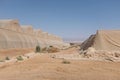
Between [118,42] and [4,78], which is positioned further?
[118,42]

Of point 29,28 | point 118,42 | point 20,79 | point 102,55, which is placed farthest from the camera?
point 29,28

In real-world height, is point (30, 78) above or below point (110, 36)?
below

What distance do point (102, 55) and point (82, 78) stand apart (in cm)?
692

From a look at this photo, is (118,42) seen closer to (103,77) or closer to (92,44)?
(92,44)

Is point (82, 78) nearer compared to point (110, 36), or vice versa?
point (82, 78)

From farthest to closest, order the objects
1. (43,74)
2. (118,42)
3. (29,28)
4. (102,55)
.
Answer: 1. (29,28)
2. (118,42)
3. (102,55)
4. (43,74)

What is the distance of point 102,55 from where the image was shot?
43.8 ft

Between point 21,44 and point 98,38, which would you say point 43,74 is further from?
point 21,44

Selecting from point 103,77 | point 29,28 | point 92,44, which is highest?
point 29,28

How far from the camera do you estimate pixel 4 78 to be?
22.8 feet

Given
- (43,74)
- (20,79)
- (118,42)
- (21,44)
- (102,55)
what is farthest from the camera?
(21,44)

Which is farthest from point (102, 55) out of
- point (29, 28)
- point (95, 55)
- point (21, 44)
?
point (29, 28)

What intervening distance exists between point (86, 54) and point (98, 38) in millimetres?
4189

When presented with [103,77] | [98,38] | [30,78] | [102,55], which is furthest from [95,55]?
[30,78]
